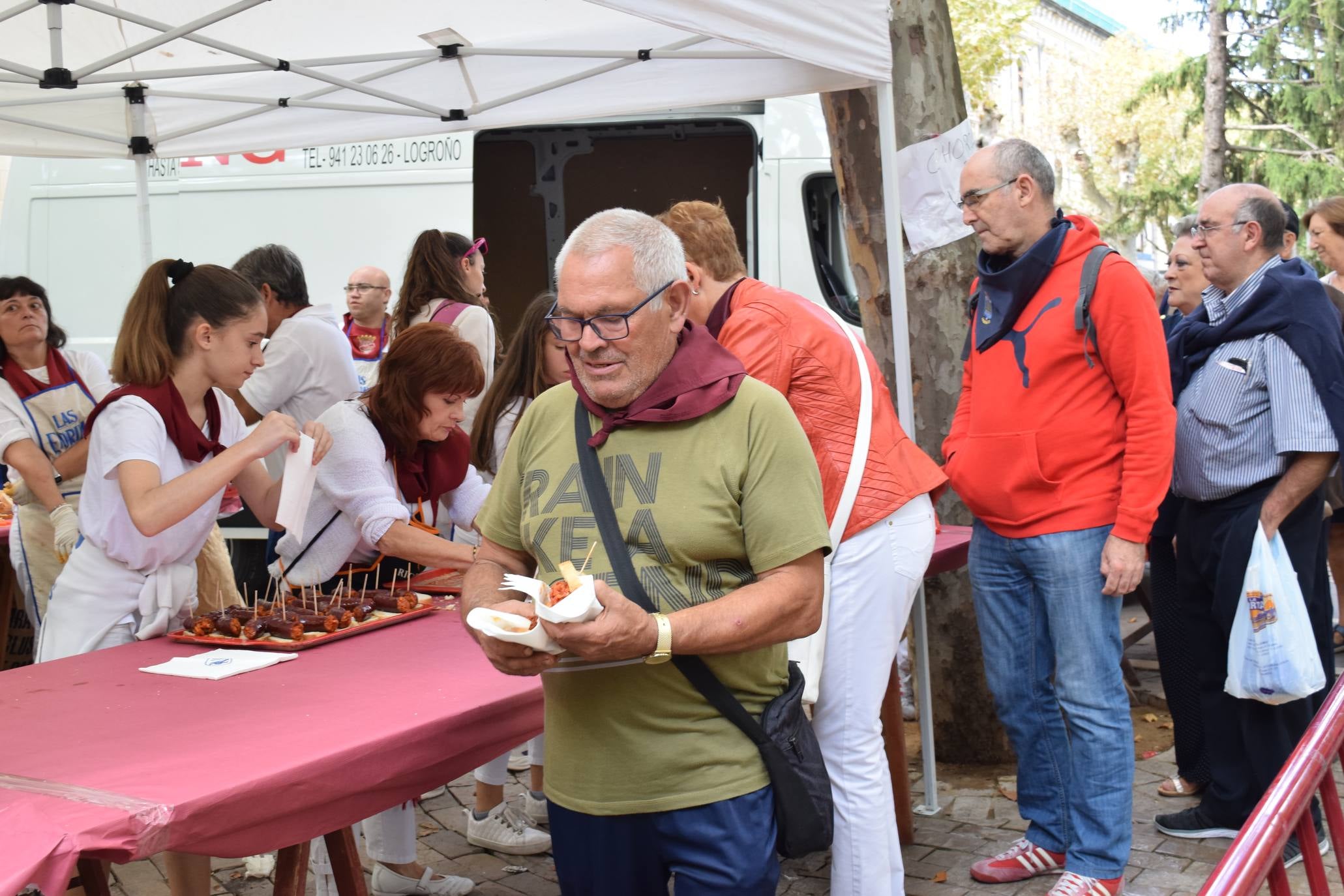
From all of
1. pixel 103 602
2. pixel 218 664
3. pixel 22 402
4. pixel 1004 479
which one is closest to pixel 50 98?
pixel 22 402

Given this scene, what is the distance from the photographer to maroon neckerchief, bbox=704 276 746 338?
9.58ft

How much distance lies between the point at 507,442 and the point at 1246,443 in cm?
219

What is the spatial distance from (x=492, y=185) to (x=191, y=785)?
7.64 m

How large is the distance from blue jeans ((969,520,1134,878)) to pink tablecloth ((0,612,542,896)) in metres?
1.47

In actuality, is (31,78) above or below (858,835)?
above

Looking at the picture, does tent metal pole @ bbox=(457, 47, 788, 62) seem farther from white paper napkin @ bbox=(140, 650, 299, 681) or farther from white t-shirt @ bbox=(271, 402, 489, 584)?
white paper napkin @ bbox=(140, 650, 299, 681)

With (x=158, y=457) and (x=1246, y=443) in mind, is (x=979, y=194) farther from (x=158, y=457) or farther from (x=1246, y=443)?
(x=158, y=457)

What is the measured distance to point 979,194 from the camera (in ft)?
10.7

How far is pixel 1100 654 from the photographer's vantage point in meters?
3.25

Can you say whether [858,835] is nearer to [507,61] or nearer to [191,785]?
[191,785]

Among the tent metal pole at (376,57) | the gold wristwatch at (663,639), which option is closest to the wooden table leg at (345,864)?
the gold wristwatch at (663,639)

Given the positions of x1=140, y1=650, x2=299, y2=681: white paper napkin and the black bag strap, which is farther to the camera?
x1=140, y1=650, x2=299, y2=681: white paper napkin

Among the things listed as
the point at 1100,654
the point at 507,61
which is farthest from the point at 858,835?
the point at 507,61

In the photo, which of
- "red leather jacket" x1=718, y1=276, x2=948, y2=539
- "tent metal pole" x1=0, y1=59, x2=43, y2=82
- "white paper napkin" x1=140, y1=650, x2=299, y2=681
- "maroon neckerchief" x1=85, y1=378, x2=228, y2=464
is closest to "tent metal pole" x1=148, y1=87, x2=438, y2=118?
"tent metal pole" x1=0, y1=59, x2=43, y2=82
